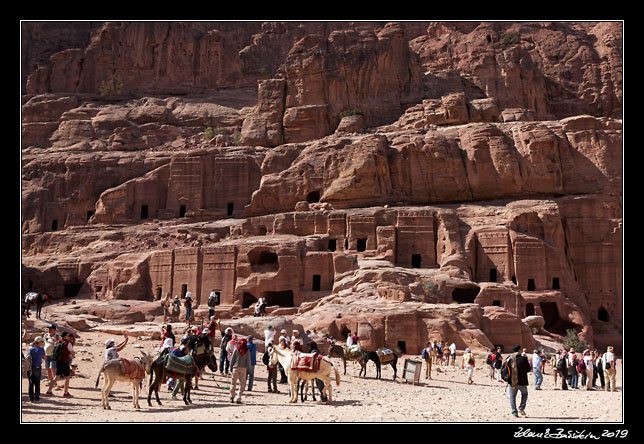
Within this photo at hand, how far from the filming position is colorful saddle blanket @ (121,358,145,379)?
19078mm

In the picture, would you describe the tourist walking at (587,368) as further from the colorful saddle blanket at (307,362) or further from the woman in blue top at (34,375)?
the woman in blue top at (34,375)

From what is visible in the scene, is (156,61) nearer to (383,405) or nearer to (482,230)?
(482,230)

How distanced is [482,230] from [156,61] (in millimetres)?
52556

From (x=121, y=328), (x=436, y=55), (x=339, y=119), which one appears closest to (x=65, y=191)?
(x=339, y=119)

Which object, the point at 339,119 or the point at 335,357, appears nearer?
the point at 335,357

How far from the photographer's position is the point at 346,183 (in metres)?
60.6

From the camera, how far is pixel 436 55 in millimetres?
92938

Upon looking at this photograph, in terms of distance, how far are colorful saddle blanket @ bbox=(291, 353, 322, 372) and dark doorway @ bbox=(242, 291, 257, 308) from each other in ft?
104

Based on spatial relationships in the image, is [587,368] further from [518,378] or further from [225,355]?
[225,355]

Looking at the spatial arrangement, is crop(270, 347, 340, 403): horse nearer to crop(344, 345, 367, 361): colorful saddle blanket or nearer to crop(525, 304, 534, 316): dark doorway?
crop(344, 345, 367, 361): colorful saddle blanket

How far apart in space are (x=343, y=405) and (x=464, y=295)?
32507mm

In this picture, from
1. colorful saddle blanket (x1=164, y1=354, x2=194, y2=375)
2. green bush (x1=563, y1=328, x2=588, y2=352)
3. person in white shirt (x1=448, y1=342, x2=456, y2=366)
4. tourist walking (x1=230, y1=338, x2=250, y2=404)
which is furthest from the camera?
green bush (x1=563, y1=328, x2=588, y2=352)

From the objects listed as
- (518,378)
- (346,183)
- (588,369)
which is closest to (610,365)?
(588,369)

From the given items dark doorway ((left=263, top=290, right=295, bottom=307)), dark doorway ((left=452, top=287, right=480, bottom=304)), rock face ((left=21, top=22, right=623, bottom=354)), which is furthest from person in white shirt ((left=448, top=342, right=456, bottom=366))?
dark doorway ((left=263, top=290, right=295, bottom=307))
